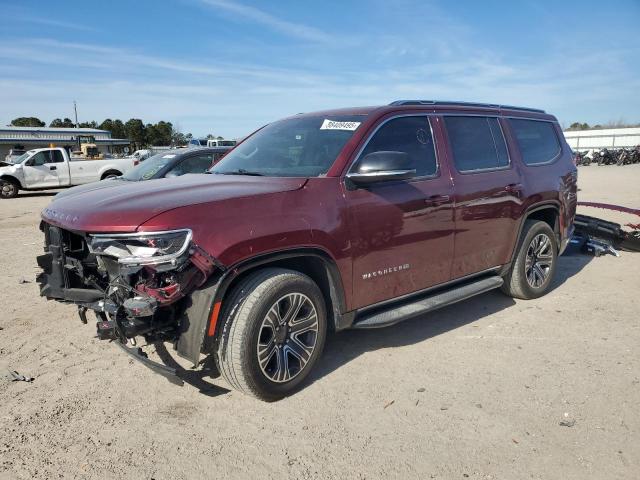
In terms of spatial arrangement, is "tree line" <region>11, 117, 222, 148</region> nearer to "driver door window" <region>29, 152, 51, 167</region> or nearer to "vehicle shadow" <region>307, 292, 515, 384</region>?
A: "driver door window" <region>29, 152, 51, 167</region>

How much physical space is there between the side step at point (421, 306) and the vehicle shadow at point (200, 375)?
1.08 metres

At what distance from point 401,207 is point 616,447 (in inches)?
79.4

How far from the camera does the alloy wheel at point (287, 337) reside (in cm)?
324

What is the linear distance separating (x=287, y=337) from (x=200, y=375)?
2.09ft

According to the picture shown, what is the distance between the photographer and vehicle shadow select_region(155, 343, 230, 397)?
10.7 ft

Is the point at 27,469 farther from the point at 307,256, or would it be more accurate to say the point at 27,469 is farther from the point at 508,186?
the point at 508,186

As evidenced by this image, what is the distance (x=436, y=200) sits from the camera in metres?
4.07

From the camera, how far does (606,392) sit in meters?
3.41

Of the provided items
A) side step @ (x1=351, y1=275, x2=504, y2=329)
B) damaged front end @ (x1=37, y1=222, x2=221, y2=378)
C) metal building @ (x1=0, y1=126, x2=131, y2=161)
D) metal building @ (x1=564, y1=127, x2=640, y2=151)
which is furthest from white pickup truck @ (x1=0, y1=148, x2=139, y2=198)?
metal building @ (x1=564, y1=127, x2=640, y2=151)

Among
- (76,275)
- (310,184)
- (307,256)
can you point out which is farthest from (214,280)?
(76,275)

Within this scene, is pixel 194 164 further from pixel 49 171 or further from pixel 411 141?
pixel 49 171

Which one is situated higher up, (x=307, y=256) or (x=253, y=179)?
(x=253, y=179)

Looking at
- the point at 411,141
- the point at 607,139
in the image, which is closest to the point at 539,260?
the point at 411,141

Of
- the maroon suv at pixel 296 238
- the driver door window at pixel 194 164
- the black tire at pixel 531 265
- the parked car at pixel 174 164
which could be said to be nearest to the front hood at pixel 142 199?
the maroon suv at pixel 296 238
